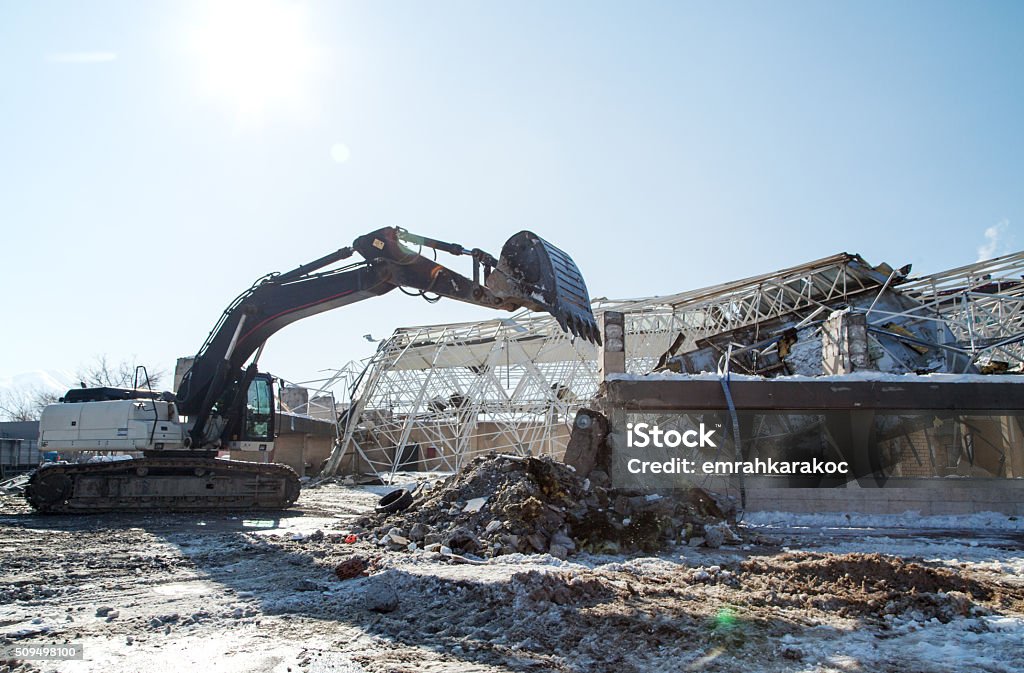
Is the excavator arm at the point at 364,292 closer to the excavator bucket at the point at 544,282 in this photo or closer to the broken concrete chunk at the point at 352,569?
the excavator bucket at the point at 544,282

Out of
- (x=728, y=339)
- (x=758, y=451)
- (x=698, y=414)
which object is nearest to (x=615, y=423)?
(x=698, y=414)

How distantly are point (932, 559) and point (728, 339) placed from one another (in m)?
15.4

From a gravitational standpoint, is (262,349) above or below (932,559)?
above

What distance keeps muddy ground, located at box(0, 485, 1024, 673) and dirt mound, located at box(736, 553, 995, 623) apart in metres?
0.02

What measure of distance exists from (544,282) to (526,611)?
4884 mm

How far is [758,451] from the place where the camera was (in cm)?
1163

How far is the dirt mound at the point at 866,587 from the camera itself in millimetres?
5579

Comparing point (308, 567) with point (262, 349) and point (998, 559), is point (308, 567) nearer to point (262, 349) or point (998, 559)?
point (262, 349)

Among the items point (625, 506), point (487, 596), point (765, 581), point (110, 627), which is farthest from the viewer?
point (625, 506)

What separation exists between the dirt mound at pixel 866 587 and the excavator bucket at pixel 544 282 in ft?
12.0

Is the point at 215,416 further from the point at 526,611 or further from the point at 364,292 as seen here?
the point at 526,611

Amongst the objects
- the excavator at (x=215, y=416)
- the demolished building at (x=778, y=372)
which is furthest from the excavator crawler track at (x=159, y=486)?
the demolished building at (x=778, y=372)

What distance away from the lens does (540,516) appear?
909 centimetres

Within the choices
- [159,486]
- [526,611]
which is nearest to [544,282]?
[526,611]
